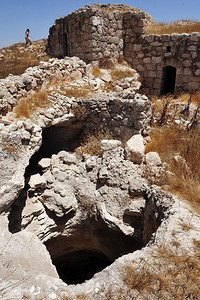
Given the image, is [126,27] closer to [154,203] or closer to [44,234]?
[154,203]

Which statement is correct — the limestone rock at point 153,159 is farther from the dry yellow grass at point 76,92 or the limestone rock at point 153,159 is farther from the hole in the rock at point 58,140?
the dry yellow grass at point 76,92

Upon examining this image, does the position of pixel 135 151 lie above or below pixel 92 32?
below

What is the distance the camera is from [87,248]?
6.62 m

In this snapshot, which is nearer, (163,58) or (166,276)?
(166,276)

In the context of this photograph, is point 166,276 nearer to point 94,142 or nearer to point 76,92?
point 94,142

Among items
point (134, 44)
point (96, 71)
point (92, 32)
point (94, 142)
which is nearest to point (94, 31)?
point (92, 32)

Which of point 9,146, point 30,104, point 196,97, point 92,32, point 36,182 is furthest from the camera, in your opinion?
point 92,32

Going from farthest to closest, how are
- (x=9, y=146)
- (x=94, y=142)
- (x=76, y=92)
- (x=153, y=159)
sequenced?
1. (x=76, y=92)
2. (x=94, y=142)
3. (x=153, y=159)
4. (x=9, y=146)

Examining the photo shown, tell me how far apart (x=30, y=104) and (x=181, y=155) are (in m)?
3.92

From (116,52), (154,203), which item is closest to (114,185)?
(154,203)

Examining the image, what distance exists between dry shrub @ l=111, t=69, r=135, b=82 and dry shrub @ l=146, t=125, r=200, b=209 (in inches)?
118

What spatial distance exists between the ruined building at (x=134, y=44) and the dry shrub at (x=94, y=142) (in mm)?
3594

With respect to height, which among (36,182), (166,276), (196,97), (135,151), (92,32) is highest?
(92,32)

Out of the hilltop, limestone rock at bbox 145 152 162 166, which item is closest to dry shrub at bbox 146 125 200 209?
the hilltop
